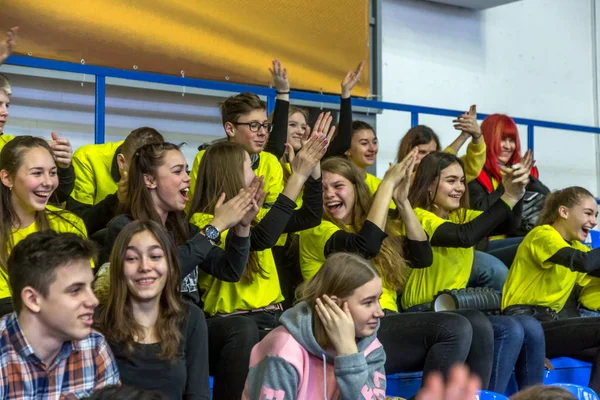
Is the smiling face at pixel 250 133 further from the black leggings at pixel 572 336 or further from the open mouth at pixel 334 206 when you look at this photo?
the black leggings at pixel 572 336

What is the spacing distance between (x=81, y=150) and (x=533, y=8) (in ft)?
14.6

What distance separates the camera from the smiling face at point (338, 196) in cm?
361

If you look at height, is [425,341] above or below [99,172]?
below

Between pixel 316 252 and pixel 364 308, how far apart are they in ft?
2.78

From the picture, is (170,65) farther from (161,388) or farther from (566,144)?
(566,144)

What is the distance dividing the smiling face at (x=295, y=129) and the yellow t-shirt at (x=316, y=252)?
84 centimetres

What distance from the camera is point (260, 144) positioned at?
12.6 ft

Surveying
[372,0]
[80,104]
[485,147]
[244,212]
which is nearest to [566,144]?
[372,0]

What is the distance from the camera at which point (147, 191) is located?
3125mm

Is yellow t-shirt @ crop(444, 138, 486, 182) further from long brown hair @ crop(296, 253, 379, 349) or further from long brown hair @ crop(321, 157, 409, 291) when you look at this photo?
long brown hair @ crop(296, 253, 379, 349)

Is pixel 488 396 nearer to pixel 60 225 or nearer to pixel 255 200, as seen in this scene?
pixel 255 200

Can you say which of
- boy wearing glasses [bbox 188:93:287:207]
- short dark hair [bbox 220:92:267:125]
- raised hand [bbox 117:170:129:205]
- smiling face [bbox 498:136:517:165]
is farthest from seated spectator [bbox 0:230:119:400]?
smiling face [bbox 498:136:517:165]

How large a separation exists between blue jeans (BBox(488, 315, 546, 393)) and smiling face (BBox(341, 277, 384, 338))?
2.90 ft

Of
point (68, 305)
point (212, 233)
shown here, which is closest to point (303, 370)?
point (212, 233)
